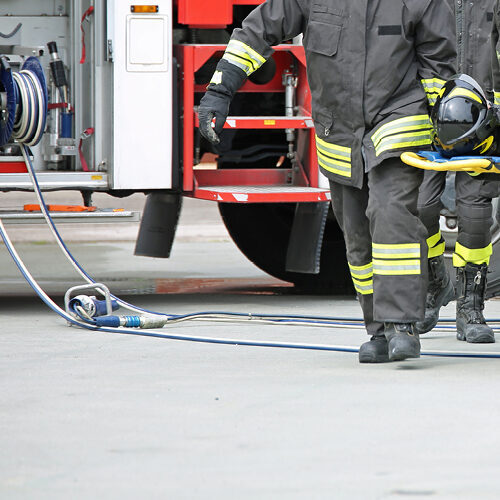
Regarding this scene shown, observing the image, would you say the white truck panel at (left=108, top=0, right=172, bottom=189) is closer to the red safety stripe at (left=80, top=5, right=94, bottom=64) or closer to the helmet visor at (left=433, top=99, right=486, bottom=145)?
the red safety stripe at (left=80, top=5, right=94, bottom=64)

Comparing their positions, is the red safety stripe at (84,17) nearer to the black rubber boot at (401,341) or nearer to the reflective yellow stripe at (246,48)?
the reflective yellow stripe at (246,48)

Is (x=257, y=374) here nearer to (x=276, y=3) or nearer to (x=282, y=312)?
(x=276, y=3)

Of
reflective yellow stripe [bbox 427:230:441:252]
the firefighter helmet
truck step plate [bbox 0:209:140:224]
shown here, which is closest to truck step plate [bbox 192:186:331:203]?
truck step plate [bbox 0:209:140:224]

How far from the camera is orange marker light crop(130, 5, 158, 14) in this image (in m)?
6.54

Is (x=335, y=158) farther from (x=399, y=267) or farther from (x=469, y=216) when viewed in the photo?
(x=469, y=216)

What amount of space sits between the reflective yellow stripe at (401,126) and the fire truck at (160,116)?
1.89 metres

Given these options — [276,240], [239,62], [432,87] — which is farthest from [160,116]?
[432,87]

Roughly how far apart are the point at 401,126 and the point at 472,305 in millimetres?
1116

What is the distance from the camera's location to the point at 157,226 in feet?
25.2

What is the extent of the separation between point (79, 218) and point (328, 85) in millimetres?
2035

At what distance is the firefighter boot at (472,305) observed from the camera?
214 inches

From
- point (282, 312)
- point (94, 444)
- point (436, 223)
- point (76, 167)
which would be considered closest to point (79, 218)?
point (76, 167)

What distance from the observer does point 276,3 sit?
4.93m

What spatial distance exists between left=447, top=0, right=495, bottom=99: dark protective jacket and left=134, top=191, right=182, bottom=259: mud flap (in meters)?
2.39
